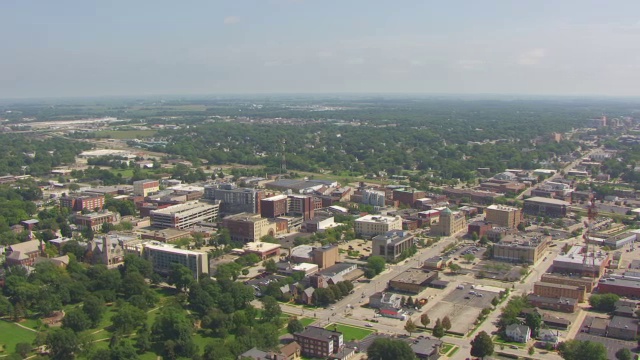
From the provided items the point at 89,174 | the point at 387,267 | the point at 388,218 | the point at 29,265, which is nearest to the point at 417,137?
the point at 89,174

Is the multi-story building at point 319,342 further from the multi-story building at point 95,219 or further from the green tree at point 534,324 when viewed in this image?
the multi-story building at point 95,219

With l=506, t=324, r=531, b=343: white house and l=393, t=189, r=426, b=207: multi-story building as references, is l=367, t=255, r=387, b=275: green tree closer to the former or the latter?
l=506, t=324, r=531, b=343: white house

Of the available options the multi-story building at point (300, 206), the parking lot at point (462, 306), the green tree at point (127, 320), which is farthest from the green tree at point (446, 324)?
the multi-story building at point (300, 206)

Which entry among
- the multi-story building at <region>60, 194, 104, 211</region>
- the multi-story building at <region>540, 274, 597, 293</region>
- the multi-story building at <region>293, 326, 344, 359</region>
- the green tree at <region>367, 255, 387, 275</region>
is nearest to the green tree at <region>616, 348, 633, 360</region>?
the multi-story building at <region>540, 274, 597, 293</region>

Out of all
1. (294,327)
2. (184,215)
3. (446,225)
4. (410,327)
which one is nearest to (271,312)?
(294,327)

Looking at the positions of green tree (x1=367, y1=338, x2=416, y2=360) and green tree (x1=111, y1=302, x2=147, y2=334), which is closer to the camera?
green tree (x1=367, y1=338, x2=416, y2=360)

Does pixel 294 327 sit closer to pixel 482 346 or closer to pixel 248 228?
pixel 482 346
